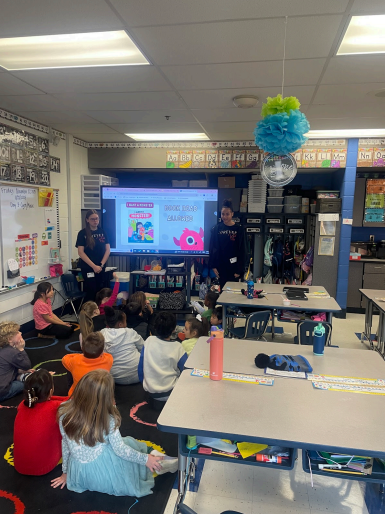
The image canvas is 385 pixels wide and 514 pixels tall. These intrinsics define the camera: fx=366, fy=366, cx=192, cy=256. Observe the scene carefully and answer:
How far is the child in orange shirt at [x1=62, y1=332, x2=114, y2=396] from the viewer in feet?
8.93

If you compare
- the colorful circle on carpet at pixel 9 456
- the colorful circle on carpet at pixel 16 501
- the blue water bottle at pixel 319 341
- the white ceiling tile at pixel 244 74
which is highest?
the white ceiling tile at pixel 244 74

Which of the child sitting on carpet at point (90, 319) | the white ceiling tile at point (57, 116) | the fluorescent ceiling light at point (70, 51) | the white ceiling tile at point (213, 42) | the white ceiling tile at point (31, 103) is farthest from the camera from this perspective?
the white ceiling tile at point (57, 116)

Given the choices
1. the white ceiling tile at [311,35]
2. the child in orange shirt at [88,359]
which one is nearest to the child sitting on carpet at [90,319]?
the child in orange shirt at [88,359]

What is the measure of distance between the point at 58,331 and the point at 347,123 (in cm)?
441

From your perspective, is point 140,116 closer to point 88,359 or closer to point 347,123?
point 347,123

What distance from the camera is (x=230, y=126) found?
4.79 metres

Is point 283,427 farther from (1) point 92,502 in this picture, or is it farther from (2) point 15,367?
(2) point 15,367

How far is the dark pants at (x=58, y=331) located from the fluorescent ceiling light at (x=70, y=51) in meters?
2.85

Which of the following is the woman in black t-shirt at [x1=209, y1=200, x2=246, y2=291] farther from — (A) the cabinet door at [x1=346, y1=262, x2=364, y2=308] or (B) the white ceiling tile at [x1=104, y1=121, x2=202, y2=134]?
(A) the cabinet door at [x1=346, y1=262, x2=364, y2=308]

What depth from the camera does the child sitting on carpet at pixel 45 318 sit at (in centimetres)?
445

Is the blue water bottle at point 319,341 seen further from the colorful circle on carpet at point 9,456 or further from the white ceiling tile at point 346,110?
the white ceiling tile at point 346,110

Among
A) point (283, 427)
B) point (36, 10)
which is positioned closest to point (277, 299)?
point (283, 427)

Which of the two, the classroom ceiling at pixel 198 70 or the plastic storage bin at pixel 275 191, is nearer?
the classroom ceiling at pixel 198 70

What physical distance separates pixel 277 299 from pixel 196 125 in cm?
251
